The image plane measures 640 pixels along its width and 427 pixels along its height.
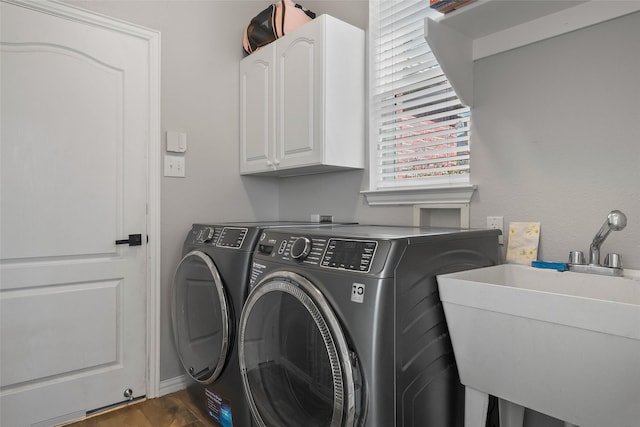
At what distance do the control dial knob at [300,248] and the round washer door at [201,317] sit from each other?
54 cm

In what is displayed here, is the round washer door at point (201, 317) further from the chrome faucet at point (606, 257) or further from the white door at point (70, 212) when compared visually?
the chrome faucet at point (606, 257)

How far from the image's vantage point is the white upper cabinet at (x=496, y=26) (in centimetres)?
137

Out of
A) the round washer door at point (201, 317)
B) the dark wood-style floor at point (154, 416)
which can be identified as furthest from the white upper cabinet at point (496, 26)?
the dark wood-style floor at point (154, 416)

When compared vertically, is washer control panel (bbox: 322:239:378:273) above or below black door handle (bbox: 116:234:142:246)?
above

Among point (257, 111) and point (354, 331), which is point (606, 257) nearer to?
point (354, 331)

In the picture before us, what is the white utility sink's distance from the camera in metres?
0.89

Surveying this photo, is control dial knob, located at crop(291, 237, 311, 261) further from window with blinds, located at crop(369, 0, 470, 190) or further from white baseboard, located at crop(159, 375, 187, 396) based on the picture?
white baseboard, located at crop(159, 375, 187, 396)

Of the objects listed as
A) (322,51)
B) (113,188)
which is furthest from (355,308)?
(113,188)

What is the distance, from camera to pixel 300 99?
216 cm

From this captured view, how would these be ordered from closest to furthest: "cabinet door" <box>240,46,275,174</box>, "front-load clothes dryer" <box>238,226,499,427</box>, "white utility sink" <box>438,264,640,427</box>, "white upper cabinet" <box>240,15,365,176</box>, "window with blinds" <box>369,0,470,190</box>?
"white utility sink" <box>438,264,640,427</box> → "front-load clothes dryer" <box>238,226,499,427</box> → "window with blinds" <box>369,0,470,190</box> → "white upper cabinet" <box>240,15,365,176</box> → "cabinet door" <box>240,46,275,174</box>

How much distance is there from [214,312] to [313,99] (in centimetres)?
118

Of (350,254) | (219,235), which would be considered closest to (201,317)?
(219,235)

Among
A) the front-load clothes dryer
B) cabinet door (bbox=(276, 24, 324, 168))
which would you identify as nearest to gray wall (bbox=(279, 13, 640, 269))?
the front-load clothes dryer

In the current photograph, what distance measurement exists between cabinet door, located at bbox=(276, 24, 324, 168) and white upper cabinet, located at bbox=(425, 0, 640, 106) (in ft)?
2.25
